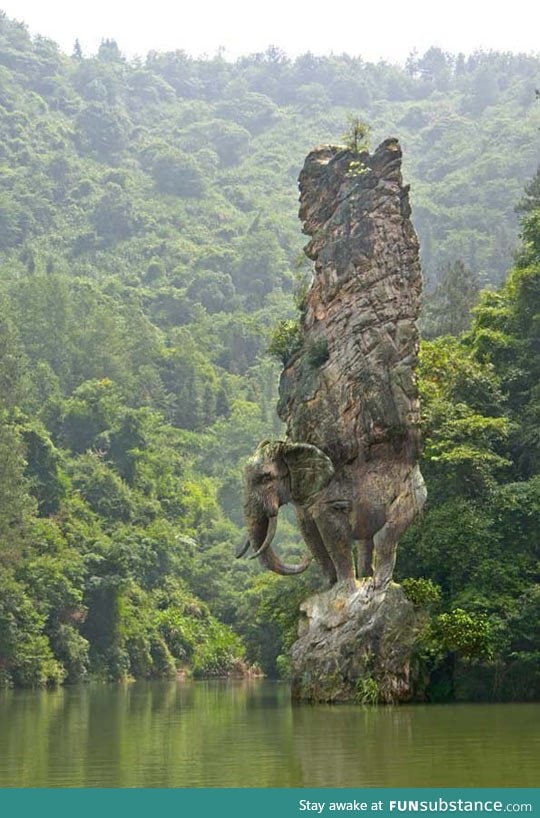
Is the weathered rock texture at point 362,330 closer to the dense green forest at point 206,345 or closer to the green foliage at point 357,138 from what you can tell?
the green foliage at point 357,138

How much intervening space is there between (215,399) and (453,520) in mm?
48416

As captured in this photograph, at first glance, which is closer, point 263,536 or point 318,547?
point 263,536

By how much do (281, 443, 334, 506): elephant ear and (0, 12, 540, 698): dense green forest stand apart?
231 centimetres

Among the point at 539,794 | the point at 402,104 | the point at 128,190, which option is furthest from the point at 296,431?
the point at 402,104

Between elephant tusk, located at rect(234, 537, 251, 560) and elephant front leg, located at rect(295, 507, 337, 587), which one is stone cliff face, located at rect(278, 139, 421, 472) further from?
elephant tusk, located at rect(234, 537, 251, 560)

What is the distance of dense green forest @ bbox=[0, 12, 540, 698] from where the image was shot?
2338 centimetres

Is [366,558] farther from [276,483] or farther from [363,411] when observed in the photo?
[363,411]

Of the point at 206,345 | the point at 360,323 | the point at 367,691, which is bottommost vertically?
the point at 367,691

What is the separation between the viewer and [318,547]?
2138 cm

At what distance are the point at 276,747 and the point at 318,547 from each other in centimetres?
860

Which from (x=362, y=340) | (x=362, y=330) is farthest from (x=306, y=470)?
(x=362, y=330)

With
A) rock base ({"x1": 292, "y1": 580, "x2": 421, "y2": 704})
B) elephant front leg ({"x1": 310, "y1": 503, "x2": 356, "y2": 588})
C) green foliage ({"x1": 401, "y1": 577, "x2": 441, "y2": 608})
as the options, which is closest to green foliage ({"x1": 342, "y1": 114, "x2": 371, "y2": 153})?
elephant front leg ({"x1": 310, "y1": 503, "x2": 356, "y2": 588})

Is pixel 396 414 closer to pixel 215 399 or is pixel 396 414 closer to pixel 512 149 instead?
pixel 215 399

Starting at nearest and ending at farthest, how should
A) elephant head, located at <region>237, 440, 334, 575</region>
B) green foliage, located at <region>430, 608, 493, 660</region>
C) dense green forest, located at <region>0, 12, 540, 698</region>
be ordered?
green foliage, located at <region>430, 608, 493, 660</region> → elephant head, located at <region>237, 440, 334, 575</region> → dense green forest, located at <region>0, 12, 540, 698</region>
